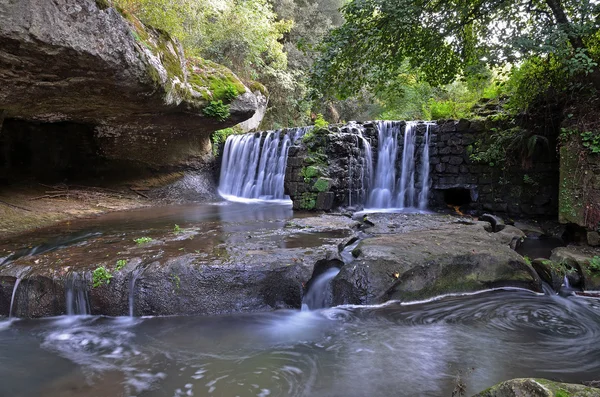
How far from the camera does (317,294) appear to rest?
4133 millimetres

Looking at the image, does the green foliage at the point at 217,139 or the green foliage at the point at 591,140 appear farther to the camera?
the green foliage at the point at 217,139

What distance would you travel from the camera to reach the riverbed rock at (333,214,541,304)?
4113 millimetres

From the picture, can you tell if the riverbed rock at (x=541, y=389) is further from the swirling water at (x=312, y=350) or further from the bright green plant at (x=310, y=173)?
the bright green plant at (x=310, y=173)

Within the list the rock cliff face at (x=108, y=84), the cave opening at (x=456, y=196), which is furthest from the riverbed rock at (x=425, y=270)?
the rock cliff face at (x=108, y=84)

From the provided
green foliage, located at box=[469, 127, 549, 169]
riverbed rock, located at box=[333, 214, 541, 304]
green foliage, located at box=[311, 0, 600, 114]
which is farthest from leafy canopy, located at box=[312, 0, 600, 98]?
riverbed rock, located at box=[333, 214, 541, 304]

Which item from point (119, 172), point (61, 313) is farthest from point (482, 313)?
point (119, 172)

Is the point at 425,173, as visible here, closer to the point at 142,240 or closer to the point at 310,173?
the point at 310,173

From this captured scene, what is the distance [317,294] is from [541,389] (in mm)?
2739

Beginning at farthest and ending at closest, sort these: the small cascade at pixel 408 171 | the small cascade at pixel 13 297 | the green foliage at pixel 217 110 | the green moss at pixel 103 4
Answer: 1. the green foliage at pixel 217 110
2. the small cascade at pixel 408 171
3. the green moss at pixel 103 4
4. the small cascade at pixel 13 297

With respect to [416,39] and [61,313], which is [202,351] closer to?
[61,313]

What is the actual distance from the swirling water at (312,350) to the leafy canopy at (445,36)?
3.36 metres

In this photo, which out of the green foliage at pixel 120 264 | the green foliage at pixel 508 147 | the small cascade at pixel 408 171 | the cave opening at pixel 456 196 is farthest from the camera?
the small cascade at pixel 408 171

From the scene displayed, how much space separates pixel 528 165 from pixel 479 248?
424 cm

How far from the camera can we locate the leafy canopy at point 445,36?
4.77m
